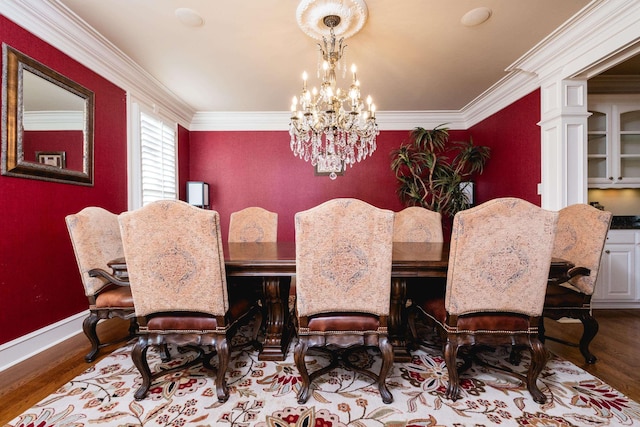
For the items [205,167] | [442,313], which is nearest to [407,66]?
[442,313]

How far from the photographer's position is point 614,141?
3.18 metres

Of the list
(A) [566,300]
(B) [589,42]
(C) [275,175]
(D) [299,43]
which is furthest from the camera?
(C) [275,175]

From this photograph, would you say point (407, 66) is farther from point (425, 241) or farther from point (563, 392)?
point (563, 392)

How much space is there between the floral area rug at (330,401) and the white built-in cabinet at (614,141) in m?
2.50

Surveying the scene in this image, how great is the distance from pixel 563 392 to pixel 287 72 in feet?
11.4

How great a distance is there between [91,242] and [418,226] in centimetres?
278

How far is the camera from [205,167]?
4656 mm

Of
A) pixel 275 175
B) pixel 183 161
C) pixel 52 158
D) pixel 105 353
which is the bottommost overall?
pixel 105 353

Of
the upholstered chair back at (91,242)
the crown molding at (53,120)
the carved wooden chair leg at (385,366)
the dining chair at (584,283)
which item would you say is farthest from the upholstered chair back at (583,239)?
the crown molding at (53,120)

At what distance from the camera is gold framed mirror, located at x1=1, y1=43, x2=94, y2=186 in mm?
1935

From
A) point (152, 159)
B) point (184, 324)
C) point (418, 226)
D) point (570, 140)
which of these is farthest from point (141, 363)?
point (570, 140)

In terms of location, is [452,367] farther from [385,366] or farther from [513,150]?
[513,150]

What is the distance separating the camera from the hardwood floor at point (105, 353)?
164 cm

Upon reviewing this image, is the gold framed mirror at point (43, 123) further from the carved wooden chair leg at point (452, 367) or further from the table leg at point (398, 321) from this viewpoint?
the carved wooden chair leg at point (452, 367)
